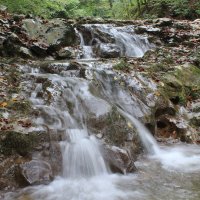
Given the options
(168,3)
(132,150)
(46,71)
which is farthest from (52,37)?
(168,3)

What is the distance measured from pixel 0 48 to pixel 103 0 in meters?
22.0

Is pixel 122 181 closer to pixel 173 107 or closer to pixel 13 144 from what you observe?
pixel 13 144

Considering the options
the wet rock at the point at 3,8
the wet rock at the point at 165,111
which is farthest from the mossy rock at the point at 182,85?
the wet rock at the point at 3,8

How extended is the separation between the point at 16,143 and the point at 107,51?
592 centimetres

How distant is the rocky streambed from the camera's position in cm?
508

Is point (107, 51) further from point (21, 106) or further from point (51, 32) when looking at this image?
point (21, 106)

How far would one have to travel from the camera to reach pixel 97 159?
17.5 feet

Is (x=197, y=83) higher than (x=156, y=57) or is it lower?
lower

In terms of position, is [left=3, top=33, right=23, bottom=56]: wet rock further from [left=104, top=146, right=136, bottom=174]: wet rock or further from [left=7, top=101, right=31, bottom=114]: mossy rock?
[left=104, top=146, right=136, bottom=174]: wet rock

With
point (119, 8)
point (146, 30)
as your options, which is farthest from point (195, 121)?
point (119, 8)

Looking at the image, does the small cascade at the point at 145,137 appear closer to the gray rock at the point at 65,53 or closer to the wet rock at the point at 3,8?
the gray rock at the point at 65,53

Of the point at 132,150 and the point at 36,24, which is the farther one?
the point at 36,24

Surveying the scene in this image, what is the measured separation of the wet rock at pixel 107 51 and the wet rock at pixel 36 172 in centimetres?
582

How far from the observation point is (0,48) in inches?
340
